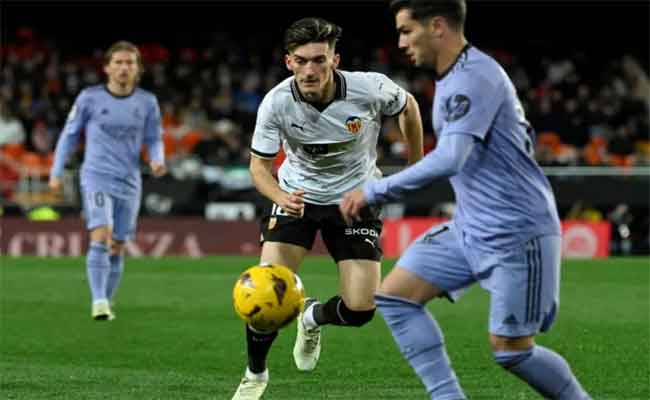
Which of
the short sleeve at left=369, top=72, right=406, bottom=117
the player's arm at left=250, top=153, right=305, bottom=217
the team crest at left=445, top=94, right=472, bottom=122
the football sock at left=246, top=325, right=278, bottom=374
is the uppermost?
the team crest at left=445, top=94, right=472, bottom=122

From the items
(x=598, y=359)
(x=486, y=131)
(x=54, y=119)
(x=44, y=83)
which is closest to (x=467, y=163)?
(x=486, y=131)

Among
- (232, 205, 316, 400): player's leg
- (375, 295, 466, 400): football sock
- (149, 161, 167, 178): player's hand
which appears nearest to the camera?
(375, 295, 466, 400): football sock

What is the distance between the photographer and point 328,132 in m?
8.01

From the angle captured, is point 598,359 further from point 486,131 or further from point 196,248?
point 196,248

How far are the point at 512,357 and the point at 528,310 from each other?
0.22m

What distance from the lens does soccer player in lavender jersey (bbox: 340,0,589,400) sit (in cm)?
564

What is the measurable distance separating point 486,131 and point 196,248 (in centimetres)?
1601

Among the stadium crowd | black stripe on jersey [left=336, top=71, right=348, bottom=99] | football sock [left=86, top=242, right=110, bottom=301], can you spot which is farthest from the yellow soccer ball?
the stadium crowd

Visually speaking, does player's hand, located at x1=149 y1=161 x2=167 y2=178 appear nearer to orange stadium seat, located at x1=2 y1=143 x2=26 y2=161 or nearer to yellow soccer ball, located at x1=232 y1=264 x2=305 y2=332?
yellow soccer ball, located at x1=232 y1=264 x2=305 y2=332

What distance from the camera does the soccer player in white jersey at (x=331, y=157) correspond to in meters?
7.85

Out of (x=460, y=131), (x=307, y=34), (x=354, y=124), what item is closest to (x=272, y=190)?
(x=354, y=124)

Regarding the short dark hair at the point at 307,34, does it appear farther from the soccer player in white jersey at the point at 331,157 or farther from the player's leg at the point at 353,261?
the player's leg at the point at 353,261

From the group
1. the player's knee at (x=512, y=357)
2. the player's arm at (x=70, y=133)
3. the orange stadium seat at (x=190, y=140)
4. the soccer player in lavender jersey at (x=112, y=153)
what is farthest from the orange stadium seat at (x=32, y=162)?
the player's knee at (x=512, y=357)

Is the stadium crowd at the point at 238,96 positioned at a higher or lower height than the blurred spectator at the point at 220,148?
higher
